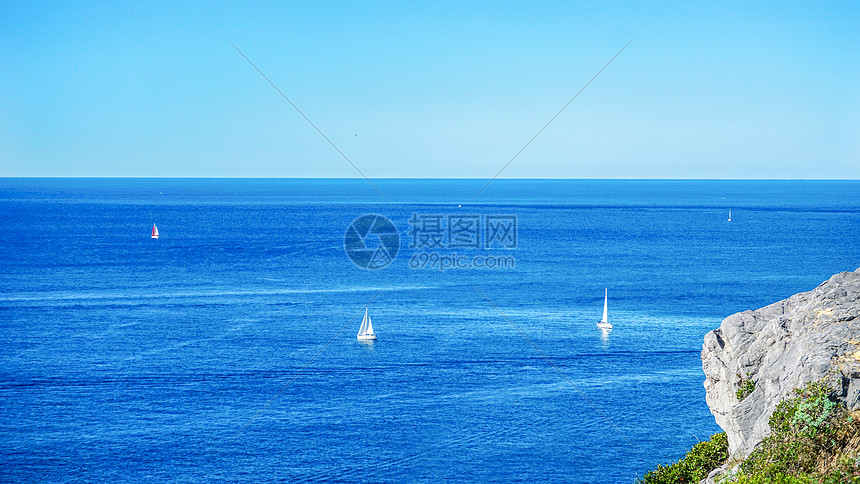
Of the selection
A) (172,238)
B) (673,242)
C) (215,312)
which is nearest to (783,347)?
(215,312)

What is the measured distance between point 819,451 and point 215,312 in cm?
7677

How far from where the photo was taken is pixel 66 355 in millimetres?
67312

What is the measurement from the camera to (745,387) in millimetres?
17328

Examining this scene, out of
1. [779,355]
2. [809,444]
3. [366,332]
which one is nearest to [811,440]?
[809,444]

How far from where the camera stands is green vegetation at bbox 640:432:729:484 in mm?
19438

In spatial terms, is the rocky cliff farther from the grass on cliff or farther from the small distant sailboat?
the small distant sailboat

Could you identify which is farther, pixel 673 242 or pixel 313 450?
pixel 673 242

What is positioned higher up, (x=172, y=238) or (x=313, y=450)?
(x=172, y=238)

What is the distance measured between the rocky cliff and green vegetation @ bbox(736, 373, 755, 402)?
0.08ft

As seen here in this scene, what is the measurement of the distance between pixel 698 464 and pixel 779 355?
15.7 ft

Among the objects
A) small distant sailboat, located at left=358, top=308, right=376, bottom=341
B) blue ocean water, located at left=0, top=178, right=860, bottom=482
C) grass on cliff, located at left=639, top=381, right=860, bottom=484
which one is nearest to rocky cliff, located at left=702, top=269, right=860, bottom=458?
grass on cliff, located at left=639, top=381, right=860, bottom=484

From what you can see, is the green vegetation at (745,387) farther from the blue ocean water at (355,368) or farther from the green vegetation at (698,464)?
the blue ocean water at (355,368)

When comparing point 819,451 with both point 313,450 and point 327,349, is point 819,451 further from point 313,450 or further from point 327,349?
point 327,349

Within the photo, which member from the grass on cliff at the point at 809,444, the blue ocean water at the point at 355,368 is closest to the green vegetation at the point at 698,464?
the grass on cliff at the point at 809,444
